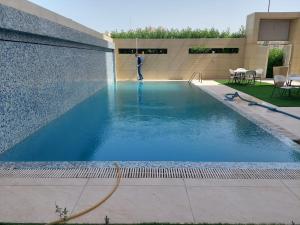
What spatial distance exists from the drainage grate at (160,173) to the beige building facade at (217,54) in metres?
16.2

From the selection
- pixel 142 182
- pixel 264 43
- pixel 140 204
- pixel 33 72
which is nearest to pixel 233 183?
pixel 142 182

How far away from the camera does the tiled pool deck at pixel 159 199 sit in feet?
9.27

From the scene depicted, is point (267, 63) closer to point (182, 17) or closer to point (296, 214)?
point (182, 17)

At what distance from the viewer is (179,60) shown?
64.8 ft

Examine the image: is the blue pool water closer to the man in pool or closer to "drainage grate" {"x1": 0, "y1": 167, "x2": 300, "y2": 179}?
"drainage grate" {"x1": 0, "y1": 167, "x2": 300, "y2": 179}

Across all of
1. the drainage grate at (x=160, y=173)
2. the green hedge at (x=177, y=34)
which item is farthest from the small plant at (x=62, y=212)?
the green hedge at (x=177, y=34)

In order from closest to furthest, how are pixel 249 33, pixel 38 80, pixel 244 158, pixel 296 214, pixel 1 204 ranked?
1. pixel 296 214
2. pixel 1 204
3. pixel 244 158
4. pixel 38 80
5. pixel 249 33

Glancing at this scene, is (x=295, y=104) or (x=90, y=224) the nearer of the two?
(x=90, y=224)

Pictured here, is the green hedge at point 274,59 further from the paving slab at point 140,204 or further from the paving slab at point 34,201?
the paving slab at point 34,201

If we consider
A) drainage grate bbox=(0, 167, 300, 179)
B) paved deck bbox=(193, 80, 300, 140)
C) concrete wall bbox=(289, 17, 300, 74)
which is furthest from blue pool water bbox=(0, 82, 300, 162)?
concrete wall bbox=(289, 17, 300, 74)

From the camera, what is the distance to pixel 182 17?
2859cm

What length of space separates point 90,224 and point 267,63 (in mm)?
20168

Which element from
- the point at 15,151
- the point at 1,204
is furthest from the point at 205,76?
the point at 1,204

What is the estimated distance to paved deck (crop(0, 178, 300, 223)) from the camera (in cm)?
282
